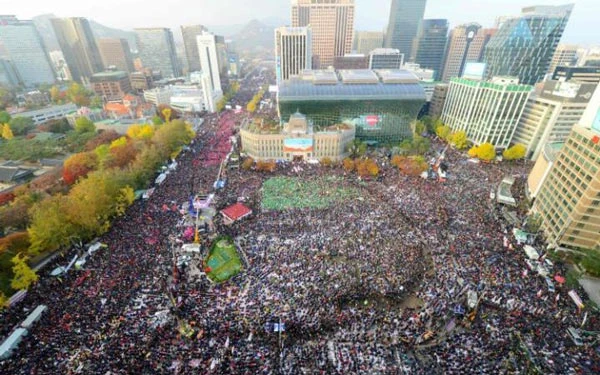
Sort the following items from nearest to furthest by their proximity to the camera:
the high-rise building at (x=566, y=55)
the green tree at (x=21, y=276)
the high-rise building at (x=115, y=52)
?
the green tree at (x=21, y=276)
the high-rise building at (x=566, y=55)
the high-rise building at (x=115, y=52)

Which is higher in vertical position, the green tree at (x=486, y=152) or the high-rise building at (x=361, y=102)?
the high-rise building at (x=361, y=102)

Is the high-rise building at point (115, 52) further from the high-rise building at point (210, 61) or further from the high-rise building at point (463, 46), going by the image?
the high-rise building at point (463, 46)

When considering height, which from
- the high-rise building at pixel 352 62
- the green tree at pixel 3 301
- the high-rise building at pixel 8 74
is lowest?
the green tree at pixel 3 301

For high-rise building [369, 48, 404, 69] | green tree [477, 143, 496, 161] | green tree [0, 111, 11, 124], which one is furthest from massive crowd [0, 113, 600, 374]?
high-rise building [369, 48, 404, 69]

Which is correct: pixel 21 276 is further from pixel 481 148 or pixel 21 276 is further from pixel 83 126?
pixel 481 148

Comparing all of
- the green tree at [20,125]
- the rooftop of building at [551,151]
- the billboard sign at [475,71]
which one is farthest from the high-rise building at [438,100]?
the green tree at [20,125]

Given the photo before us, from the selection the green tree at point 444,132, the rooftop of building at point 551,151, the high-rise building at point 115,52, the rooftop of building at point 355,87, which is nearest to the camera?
the rooftop of building at point 551,151

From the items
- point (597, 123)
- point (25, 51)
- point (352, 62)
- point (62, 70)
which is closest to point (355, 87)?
point (597, 123)
